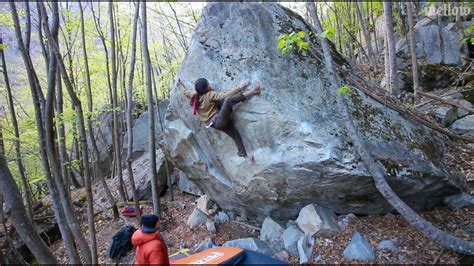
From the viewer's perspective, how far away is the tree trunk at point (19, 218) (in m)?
3.38

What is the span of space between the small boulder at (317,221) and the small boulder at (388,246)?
74cm

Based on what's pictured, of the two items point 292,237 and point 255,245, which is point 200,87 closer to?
point 255,245

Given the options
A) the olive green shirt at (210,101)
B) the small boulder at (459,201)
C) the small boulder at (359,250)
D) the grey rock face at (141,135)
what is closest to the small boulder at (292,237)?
the small boulder at (359,250)

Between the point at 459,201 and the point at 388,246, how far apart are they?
67.5 inches

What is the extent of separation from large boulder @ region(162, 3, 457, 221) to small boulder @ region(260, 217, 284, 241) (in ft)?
0.72

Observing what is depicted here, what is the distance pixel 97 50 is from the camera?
1534cm

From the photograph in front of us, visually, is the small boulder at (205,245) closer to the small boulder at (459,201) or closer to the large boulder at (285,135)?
the large boulder at (285,135)

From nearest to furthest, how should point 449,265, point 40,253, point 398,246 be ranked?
point 40,253 < point 449,265 < point 398,246

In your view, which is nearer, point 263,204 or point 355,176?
point 355,176

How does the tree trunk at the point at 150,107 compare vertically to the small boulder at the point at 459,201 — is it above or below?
above

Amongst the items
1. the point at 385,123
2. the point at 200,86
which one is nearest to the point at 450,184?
the point at 385,123

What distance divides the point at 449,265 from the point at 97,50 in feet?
52.2

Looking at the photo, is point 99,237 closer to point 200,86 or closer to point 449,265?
point 200,86

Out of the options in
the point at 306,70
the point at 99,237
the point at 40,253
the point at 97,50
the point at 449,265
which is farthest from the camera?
the point at 97,50
